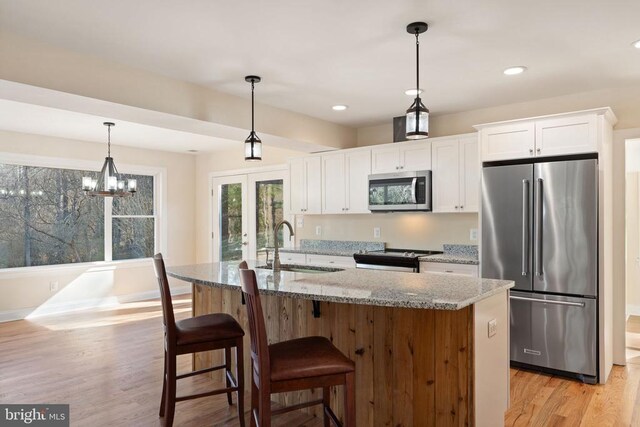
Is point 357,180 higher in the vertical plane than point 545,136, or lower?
lower

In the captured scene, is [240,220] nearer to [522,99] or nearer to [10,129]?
[10,129]

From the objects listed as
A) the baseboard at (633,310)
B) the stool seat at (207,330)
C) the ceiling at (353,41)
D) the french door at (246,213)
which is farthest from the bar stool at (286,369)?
the baseboard at (633,310)

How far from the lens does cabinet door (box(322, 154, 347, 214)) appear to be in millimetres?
5402

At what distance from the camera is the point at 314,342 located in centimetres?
224

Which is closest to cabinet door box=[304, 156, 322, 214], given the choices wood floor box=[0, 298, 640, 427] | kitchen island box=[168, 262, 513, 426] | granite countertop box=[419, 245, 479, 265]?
granite countertop box=[419, 245, 479, 265]

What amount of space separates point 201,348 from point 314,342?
828 millimetres

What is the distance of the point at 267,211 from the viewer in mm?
6785

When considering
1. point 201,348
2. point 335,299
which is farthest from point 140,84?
point 335,299

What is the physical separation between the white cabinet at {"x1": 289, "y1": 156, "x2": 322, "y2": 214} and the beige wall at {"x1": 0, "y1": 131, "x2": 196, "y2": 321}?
9.12 feet

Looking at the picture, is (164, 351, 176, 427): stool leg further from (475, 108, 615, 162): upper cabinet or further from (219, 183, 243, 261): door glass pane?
(219, 183, 243, 261): door glass pane

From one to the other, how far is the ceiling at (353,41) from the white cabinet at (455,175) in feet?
2.05

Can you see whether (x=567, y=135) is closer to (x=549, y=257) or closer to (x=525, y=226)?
(x=525, y=226)

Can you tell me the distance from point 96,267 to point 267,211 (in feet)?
8.92

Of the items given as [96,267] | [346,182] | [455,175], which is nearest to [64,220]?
[96,267]
